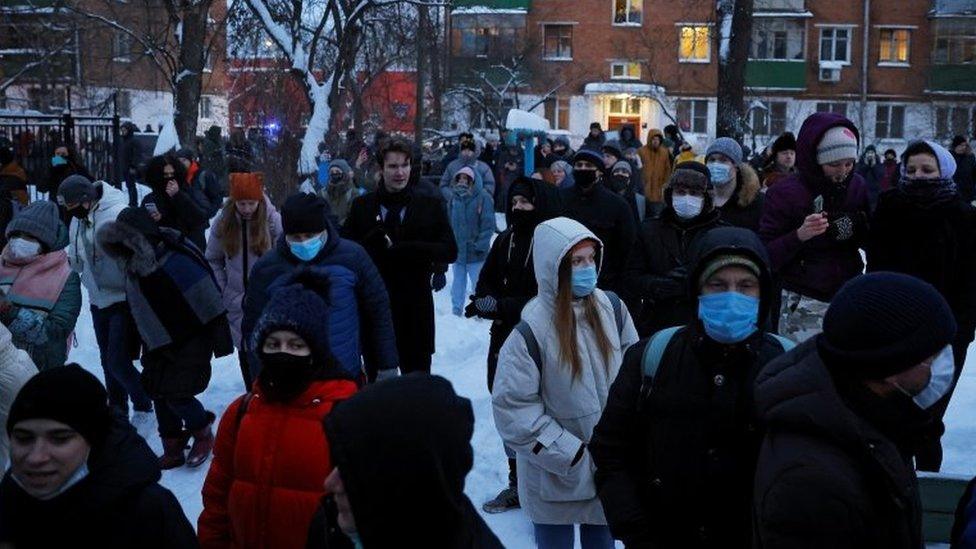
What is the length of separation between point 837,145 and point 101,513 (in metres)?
3.98

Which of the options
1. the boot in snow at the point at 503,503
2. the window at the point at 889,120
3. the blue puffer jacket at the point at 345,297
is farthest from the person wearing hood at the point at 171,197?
the window at the point at 889,120

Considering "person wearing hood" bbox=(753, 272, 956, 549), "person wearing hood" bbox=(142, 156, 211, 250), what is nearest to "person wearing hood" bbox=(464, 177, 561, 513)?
"person wearing hood" bbox=(753, 272, 956, 549)

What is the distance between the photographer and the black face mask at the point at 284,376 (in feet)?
11.4

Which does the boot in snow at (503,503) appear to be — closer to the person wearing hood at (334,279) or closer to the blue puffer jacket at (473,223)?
the person wearing hood at (334,279)

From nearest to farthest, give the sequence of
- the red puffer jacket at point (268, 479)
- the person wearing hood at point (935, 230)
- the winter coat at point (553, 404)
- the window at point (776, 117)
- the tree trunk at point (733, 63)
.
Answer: the red puffer jacket at point (268, 479) → the winter coat at point (553, 404) → the person wearing hood at point (935, 230) → the tree trunk at point (733, 63) → the window at point (776, 117)

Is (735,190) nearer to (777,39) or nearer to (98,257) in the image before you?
(98,257)

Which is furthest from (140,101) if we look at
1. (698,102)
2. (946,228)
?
(946,228)

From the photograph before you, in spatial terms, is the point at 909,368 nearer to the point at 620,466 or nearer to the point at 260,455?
the point at 620,466

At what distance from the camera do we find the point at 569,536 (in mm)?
4234

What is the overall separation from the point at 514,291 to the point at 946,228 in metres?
2.29

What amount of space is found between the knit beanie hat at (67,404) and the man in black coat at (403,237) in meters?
3.73

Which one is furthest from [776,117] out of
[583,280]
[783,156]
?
[583,280]

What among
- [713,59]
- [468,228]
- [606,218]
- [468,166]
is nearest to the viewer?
[606,218]

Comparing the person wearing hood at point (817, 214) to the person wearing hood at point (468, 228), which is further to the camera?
the person wearing hood at point (468, 228)
